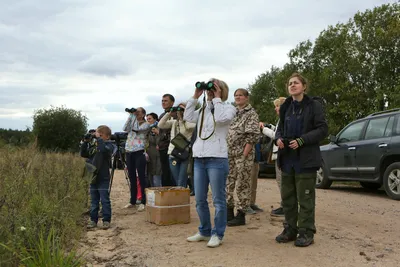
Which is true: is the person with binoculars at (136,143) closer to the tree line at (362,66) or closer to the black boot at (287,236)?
the black boot at (287,236)

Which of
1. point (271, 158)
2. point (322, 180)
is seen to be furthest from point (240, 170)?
point (322, 180)

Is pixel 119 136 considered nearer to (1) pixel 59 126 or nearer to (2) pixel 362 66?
(2) pixel 362 66

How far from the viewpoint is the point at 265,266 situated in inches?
165

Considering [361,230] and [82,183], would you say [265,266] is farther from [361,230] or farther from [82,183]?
[82,183]

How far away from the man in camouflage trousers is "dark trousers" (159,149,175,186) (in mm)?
1863

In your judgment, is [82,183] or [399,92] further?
[399,92]

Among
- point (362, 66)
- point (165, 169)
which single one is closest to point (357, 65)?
point (362, 66)

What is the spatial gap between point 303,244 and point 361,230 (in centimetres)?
141

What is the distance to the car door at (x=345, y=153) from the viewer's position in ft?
33.3

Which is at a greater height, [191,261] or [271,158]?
[271,158]

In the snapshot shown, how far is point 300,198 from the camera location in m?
4.88

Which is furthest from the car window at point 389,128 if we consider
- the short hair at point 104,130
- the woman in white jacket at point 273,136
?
the short hair at point 104,130

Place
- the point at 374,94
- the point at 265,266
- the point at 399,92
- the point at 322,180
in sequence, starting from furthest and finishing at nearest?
the point at 374,94, the point at 399,92, the point at 322,180, the point at 265,266

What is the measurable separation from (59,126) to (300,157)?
138 ft
